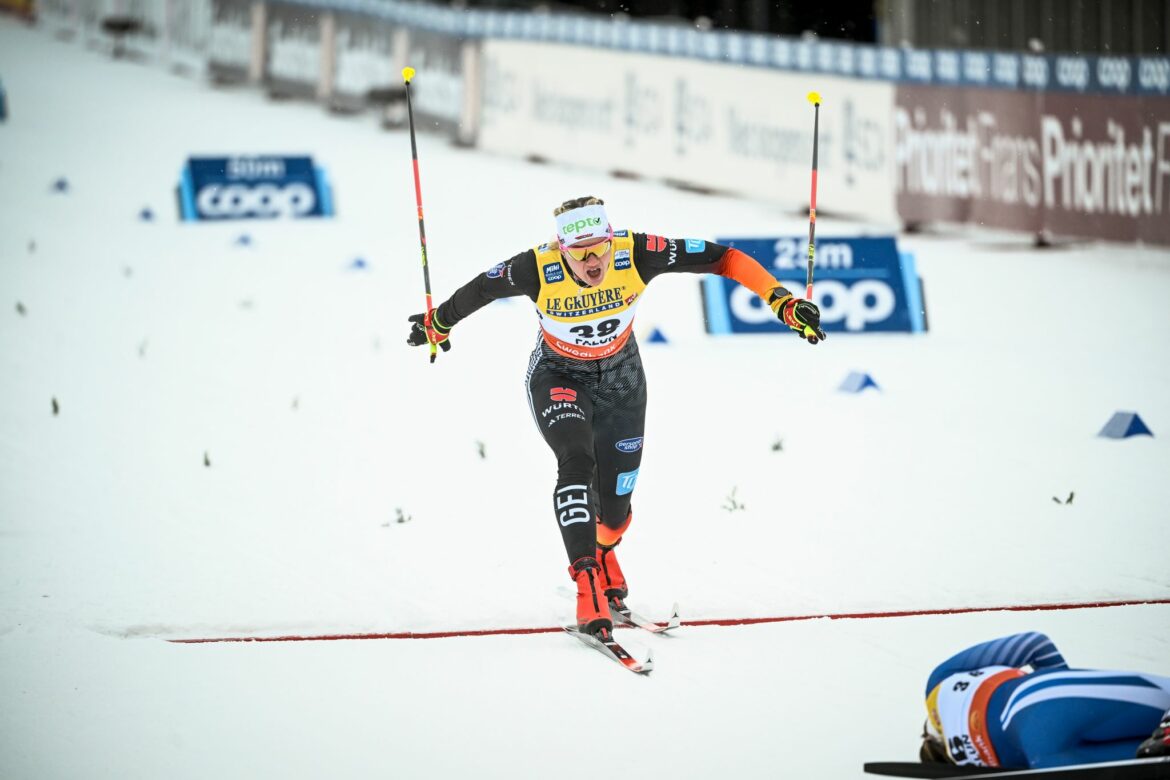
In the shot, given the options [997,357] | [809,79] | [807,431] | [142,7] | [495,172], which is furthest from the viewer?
[142,7]

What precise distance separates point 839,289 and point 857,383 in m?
2.02

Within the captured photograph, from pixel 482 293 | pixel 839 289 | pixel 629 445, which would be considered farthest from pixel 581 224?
pixel 839 289

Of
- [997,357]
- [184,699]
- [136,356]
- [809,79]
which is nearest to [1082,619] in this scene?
[184,699]

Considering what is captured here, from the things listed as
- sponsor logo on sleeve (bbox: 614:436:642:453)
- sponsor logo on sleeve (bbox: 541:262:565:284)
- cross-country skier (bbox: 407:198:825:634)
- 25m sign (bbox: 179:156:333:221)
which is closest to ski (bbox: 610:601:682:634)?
cross-country skier (bbox: 407:198:825:634)

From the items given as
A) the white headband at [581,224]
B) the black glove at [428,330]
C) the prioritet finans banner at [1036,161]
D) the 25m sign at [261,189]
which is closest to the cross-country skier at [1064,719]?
the white headband at [581,224]

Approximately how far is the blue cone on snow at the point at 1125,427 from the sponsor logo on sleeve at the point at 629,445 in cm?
423

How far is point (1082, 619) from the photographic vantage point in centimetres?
655

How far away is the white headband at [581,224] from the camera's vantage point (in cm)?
661

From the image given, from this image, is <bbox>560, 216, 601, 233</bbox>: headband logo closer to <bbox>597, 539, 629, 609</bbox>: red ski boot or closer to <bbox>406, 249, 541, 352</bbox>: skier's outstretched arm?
<bbox>406, 249, 541, 352</bbox>: skier's outstretched arm

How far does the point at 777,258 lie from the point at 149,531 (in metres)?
6.14

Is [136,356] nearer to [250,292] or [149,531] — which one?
[250,292]

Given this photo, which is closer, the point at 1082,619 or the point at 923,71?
the point at 1082,619

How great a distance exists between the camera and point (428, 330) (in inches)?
286

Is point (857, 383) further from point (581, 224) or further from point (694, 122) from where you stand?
point (694, 122)
